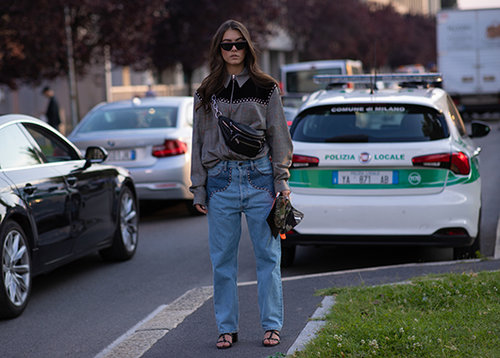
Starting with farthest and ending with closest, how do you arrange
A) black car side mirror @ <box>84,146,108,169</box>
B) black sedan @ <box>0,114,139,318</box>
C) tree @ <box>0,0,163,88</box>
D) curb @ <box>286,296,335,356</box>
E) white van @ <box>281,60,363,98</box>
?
white van @ <box>281,60,363,98</box> → tree @ <box>0,0,163,88</box> → black car side mirror @ <box>84,146,108,169</box> → black sedan @ <box>0,114,139,318</box> → curb @ <box>286,296,335,356</box>

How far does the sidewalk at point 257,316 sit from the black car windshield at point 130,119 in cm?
562

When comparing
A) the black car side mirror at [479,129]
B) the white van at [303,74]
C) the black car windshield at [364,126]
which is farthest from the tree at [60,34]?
the black car windshield at [364,126]

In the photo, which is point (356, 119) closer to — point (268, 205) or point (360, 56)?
point (268, 205)

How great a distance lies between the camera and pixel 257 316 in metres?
5.99

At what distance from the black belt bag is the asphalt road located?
1.71 m

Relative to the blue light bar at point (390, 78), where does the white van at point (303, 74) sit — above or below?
below

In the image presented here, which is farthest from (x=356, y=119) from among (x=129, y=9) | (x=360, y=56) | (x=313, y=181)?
(x=360, y=56)

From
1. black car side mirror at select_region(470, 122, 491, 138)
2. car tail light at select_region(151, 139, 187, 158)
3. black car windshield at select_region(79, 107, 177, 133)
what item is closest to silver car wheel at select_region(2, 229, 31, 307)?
black car side mirror at select_region(470, 122, 491, 138)

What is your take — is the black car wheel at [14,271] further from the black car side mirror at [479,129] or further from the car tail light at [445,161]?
the black car side mirror at [479,129]

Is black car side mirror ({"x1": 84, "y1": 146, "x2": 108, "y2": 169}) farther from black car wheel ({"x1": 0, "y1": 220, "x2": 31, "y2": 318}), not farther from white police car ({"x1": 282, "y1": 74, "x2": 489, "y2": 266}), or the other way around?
white police car ({"x1": 282, "y1": 74, "x2": 489, "y2": 266})

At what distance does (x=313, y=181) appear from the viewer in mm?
7762

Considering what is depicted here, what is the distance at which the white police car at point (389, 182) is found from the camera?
7.55 m

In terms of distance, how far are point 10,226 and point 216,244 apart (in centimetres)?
225

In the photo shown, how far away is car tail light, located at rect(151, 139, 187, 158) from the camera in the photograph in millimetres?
11859
